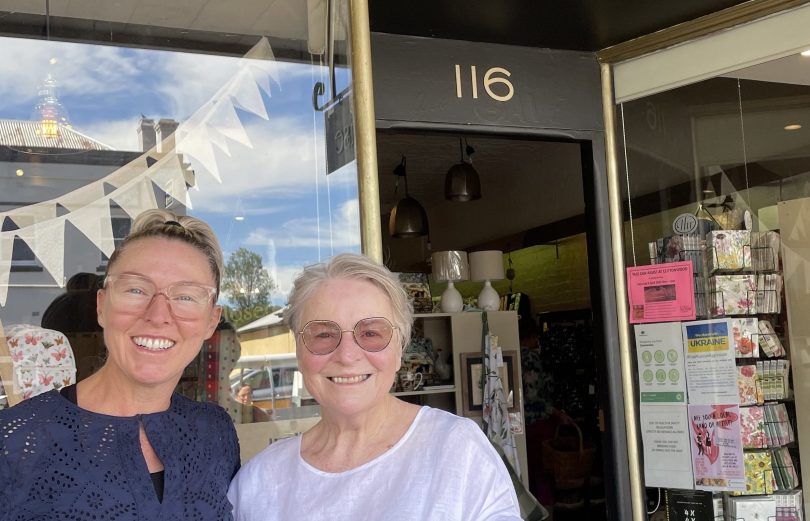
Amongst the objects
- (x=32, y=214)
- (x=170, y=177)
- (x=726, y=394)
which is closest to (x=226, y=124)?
(x=170, y=177)

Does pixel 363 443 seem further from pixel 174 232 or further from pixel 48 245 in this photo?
pixel 48 245

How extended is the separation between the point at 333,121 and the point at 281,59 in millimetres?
324

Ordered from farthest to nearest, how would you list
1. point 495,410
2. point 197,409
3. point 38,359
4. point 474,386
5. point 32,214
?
point 474,386 < point 495,410 < point 32,214 < point 38,359 < point 197,409

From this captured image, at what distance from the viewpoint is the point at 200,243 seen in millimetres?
1964

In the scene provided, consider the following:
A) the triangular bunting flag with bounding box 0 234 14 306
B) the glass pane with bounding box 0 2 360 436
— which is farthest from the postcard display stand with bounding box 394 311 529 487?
the triangular bunting flag with bounding box 0 234 14 306

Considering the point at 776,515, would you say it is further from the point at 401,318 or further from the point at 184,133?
the point at 184,133

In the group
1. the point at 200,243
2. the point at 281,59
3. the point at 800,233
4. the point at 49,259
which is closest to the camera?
the point at 200,243

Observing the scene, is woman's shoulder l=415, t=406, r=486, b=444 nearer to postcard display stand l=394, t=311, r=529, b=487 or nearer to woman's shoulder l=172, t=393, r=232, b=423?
woman's shoulder l=172, t=393, r=232, b=423

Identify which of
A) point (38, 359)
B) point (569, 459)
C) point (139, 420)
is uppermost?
point (38, 359)

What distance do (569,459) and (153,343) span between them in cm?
517

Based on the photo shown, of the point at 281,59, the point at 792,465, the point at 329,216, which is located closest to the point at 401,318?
the point at 329,216

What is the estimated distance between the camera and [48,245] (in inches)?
127

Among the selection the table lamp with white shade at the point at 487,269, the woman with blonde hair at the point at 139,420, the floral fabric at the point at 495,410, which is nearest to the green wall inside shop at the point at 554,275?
the table lamp with white shade at the point at 487,269

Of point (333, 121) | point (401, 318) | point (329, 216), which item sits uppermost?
point (333, 121)
